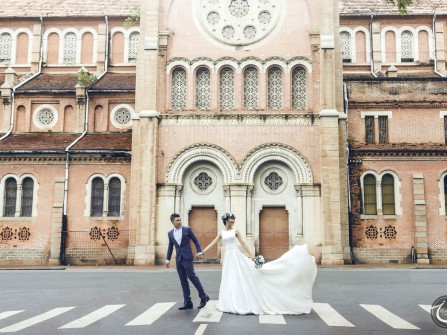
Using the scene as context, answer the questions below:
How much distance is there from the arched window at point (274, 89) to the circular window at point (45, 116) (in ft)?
46.6

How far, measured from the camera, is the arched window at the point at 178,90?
2888 centimetres

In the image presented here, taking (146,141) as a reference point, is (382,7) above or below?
above

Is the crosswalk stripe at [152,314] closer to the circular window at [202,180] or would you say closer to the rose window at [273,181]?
the circular window at [202,180]

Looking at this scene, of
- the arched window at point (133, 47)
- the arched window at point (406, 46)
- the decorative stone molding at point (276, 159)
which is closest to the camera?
the decorative stone molding at point (276, 159)

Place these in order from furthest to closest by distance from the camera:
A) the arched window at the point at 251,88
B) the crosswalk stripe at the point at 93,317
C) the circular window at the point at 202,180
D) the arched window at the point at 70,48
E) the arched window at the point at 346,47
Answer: the arched window at the point at 70,48 → the arched window at the point at 346,47 → the arched window at the point at 251,88 → the circular window at the point at 202,180 → the crosswalk stripe at the point at 93,317

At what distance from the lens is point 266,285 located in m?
10.9

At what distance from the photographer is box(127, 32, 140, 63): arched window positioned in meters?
39.3

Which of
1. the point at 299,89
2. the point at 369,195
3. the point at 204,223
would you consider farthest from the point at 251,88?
the point at 369,195

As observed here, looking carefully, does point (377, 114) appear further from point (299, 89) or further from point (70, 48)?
point (70, 48)

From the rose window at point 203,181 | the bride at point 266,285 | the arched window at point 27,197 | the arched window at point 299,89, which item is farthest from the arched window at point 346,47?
the bride at point 266,285

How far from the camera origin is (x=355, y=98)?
31.0m

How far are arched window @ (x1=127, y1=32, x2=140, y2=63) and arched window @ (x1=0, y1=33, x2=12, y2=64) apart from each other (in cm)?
861

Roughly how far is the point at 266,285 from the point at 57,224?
21.4 metres

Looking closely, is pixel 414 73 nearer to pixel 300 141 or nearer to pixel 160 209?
pixel 300 141
